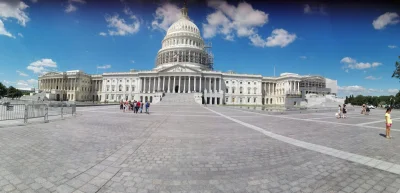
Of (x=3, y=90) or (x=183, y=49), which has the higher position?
(x=183, y=49)

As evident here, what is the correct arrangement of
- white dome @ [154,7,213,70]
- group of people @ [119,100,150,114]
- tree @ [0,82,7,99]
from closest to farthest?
group of people @ [119,100,150,114]
tree @ [0,82,7,99]
white dome @ [154,7,213,70]

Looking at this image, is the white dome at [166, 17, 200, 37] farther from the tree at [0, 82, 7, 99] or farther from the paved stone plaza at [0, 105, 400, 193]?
the paved stone plaza at [0, 105, 400, 193]

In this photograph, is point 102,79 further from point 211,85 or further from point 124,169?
point 124,169

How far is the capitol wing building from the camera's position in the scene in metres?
78.9

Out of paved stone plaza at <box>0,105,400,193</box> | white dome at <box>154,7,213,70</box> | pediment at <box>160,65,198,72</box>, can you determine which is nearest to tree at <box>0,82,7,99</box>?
white dome at <box>154,7,213,70</box>

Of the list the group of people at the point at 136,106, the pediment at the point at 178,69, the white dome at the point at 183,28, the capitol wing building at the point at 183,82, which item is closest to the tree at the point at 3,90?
the capitol wing building at the point at 183,82

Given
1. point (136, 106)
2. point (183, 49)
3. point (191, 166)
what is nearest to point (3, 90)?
point (183, 49)

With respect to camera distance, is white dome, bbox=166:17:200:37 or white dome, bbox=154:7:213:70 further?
white dome, bbox=166:17:200:37

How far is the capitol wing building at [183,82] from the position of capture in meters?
78.9

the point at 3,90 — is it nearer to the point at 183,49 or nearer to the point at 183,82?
the point at 183,82

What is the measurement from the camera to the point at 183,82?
267 feet

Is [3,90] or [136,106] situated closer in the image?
[136,106]

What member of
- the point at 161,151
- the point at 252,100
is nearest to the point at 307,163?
the point at 161,151

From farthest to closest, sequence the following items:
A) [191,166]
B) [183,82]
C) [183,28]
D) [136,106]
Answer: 1. [183,28]
2. [183,82]
3. [136,106]
4. [191,166]
